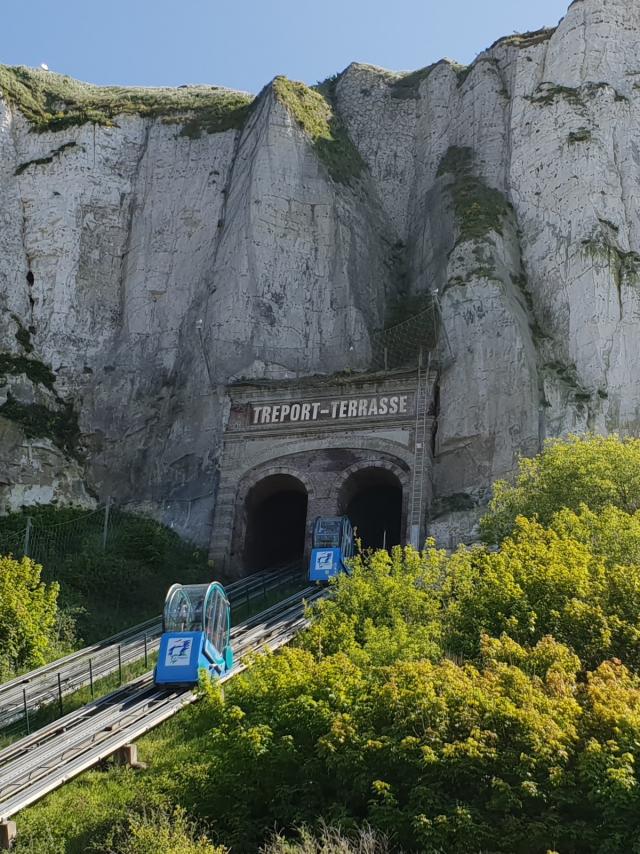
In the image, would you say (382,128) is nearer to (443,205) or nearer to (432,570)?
(443,205)

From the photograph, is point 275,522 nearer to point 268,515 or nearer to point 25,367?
point 268,515

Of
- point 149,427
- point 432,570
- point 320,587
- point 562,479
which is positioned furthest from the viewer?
point 149,427

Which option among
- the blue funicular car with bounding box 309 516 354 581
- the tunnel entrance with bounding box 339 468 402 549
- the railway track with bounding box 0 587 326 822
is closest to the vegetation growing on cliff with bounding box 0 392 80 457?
the blue funicular car with bounding box 309 516 354 581

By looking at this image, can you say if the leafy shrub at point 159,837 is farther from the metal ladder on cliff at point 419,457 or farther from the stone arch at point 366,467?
the stone arch at point 366,467

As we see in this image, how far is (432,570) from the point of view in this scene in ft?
108

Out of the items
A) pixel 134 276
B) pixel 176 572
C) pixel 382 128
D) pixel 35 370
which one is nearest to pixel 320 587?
pixel 176 572

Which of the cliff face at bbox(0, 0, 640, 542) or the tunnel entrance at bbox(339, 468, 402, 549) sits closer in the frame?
the cliff face at bbox(0, 0, 640, 542)

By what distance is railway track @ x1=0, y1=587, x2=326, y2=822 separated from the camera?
23797 mm

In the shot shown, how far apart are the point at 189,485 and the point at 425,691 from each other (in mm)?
29559

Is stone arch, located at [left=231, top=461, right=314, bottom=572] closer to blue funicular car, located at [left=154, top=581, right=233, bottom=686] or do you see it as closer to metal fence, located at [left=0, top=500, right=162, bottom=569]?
metal fence, located at [left=0, top=500, right=162, bottom=569]

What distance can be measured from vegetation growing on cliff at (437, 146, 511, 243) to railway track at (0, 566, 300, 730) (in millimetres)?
24837

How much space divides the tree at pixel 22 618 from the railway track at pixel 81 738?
4.20 m

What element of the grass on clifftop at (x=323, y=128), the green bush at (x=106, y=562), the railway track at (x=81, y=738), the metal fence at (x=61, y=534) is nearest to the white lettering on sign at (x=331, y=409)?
the green bush at (x=106, y=562)

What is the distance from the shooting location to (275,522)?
53938mm
